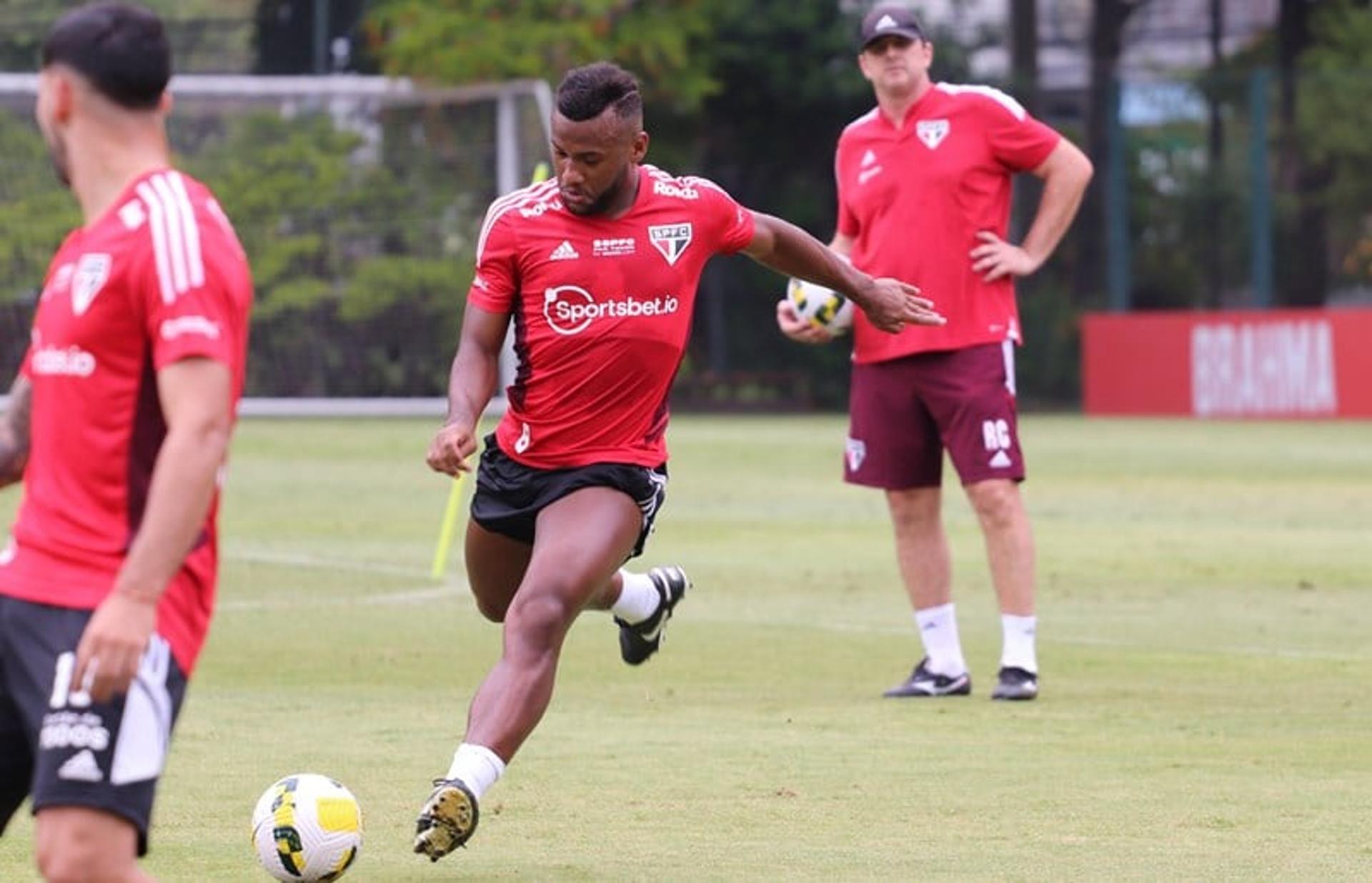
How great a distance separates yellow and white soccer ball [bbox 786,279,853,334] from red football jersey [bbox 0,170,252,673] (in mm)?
6291

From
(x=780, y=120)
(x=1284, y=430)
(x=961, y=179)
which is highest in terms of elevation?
(x=961, y=179)

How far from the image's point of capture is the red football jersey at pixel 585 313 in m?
7.96

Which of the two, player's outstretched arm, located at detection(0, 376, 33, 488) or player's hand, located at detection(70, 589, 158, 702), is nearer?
player's hand, located at detection(70, 589, 158, 702)

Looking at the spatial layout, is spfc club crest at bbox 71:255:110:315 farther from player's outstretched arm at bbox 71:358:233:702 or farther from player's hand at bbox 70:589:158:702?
player's hand at bbox 70:589:158:702

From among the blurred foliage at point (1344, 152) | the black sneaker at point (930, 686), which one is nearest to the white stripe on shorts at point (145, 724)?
the black sneaker at point (930, 686)

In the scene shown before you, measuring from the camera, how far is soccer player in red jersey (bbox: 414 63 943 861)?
7.80 m

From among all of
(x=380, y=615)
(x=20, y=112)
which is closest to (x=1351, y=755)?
(x=380, y=615)

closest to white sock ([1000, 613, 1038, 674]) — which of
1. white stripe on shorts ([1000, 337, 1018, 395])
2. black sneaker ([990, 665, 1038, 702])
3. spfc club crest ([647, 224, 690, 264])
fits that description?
black sneaker ([990, 665, 1038, 702])

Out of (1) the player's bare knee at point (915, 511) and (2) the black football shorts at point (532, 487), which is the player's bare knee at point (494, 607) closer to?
(2) the black football shorts at point (532, 487)

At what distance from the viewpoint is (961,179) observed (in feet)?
35.9

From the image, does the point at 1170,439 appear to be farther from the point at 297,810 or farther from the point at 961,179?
the point at 297,810

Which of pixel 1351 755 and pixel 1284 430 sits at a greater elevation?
pixel 1351 755

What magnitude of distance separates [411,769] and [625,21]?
3001cm

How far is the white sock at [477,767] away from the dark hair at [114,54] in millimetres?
2446
